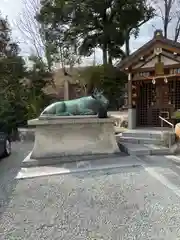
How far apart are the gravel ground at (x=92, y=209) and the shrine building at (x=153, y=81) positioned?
5683 mm

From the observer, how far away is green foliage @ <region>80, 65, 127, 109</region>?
561 inches

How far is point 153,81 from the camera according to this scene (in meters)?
10.5

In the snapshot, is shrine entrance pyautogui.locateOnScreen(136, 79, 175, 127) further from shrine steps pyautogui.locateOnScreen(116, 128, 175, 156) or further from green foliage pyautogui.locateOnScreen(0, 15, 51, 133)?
green foliage pyautogui.locateOnScreen(0, 15, 51, 133)

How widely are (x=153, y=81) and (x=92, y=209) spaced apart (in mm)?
7356

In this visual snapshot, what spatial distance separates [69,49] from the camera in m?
17.3

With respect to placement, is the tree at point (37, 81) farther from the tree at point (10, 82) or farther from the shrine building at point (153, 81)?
the shrine building at point (153, 81)

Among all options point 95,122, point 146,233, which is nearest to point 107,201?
point 146,233

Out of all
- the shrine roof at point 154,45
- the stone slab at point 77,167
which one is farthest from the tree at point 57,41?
the stone slab at point 77,167

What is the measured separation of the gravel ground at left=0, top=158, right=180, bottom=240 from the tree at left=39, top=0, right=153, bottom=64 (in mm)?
11751

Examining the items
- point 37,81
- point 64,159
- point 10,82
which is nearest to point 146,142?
point 64,159

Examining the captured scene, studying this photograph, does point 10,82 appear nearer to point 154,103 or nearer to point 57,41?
point 57,41

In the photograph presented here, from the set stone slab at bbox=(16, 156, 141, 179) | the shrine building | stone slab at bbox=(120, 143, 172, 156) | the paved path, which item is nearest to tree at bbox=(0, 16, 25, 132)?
the shrine building

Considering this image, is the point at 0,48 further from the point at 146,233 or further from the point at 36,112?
the point at 146,233

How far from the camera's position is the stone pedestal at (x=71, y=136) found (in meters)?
7.33
